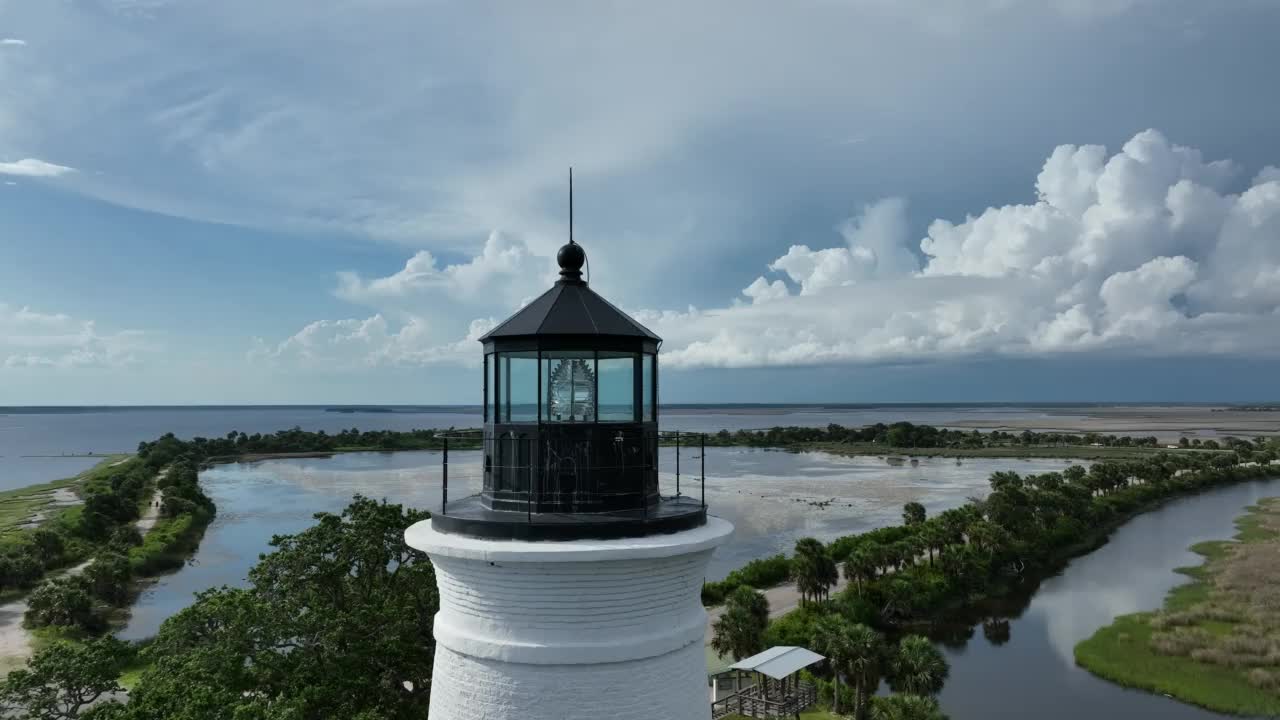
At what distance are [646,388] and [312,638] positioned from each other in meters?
7.12

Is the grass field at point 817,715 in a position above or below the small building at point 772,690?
below

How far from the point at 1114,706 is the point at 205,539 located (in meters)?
53.3

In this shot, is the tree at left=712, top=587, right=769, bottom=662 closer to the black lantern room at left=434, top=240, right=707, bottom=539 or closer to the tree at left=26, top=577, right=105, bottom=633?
the black lantern room at left=434, top=240, right=707, bottom=539

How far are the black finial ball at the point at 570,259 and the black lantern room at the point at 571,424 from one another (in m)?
0.27

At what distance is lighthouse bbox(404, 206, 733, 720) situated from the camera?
18.7 feet

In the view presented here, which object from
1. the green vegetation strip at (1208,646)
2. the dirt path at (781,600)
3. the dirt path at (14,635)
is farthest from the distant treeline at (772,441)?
the green vegetation strip at (1208,646)

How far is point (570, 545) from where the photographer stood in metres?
5.65

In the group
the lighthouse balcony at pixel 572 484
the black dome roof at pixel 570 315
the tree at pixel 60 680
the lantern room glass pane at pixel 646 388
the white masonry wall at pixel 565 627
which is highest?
the black dome roof at pixel 570 315

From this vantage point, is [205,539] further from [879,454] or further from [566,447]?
[879,454]

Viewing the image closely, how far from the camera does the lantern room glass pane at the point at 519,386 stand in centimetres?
637

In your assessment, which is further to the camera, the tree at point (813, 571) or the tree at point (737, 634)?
the tree at point (813, 571)

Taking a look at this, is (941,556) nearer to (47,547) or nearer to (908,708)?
(908,708)

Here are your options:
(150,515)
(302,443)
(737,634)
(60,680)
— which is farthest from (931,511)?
(302,443)

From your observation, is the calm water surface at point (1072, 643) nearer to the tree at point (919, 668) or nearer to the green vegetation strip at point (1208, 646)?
the green vegetation strip at point (1208, 646)
